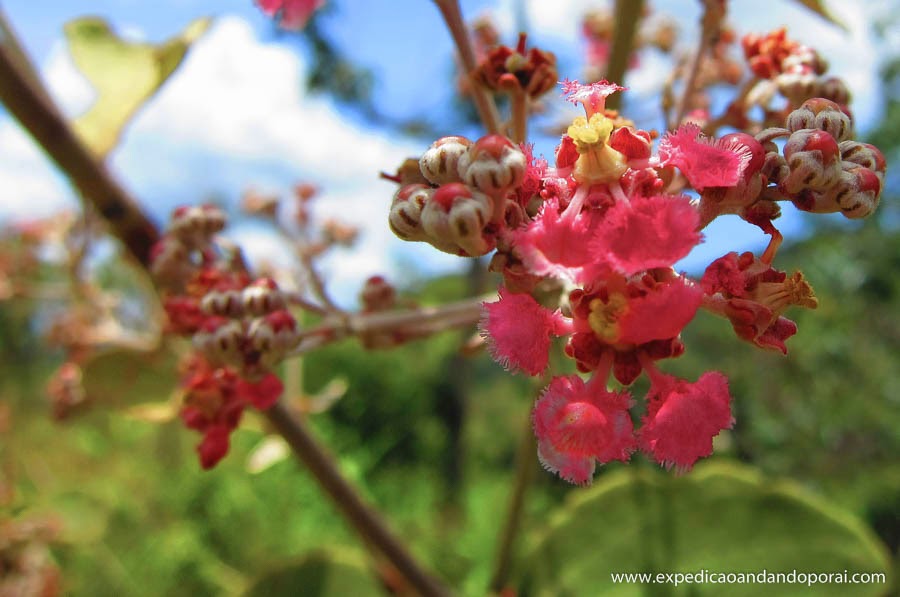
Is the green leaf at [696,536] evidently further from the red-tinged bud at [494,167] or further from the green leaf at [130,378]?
the red-tinged bud at [494,167]

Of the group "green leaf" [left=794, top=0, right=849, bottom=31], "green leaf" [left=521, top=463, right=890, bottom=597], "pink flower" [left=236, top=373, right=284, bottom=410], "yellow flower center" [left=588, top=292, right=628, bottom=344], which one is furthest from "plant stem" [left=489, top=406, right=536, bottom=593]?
"green leaf" [left=794, top=0, right=849, bottom=31]

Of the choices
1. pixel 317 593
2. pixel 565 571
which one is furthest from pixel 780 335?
pixel 317 593

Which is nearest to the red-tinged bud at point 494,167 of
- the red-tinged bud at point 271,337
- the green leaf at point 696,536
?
the red-tinged bud at point 271,337

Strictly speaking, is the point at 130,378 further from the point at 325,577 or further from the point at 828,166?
the point at 828,166

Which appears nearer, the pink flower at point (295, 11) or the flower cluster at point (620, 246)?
the flower cluster at point (620, 246)

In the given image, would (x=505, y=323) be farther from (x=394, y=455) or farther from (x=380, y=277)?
(x=394, y=455)

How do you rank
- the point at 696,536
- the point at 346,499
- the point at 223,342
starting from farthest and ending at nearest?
the point at 696,536
the point at 346,499
the point at 223,342

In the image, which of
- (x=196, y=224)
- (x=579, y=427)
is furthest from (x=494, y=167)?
(x=196, y=224)
